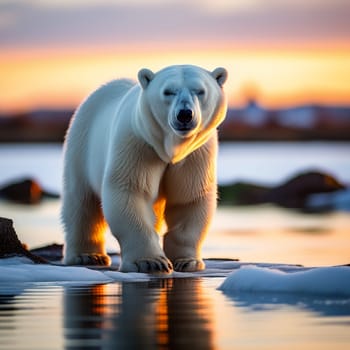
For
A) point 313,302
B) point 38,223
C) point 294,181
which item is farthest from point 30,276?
point 294,181

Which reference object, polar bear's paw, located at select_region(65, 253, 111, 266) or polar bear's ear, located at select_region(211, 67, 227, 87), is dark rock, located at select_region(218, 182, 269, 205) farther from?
polar bear's ear, located at select_region(211, 67, 227, 87)

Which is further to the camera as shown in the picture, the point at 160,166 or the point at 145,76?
the point at 160,166

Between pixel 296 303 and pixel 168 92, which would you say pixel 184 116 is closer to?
pixel 168 92

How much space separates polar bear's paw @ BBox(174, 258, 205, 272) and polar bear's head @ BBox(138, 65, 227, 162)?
91 cm

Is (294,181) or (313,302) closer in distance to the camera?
(313,302)

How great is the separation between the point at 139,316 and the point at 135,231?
3.23m

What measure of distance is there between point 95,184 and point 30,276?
7.82 feet

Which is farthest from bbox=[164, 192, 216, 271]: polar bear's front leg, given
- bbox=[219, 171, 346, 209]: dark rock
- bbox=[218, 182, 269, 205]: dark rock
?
bbox=[218, 182, 269, 205]: dark rock

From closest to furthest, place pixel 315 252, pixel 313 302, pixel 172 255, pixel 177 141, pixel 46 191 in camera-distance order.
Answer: pixel 313 302, pixel 177 141, pixel 172 255, pixel 315 252, pixel 46 191

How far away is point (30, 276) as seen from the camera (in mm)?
11258

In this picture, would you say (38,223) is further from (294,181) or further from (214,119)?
(214,119)

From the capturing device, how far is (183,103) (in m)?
11.7

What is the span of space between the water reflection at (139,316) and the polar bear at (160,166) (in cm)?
110

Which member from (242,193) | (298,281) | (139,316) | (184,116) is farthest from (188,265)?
(242,193)
